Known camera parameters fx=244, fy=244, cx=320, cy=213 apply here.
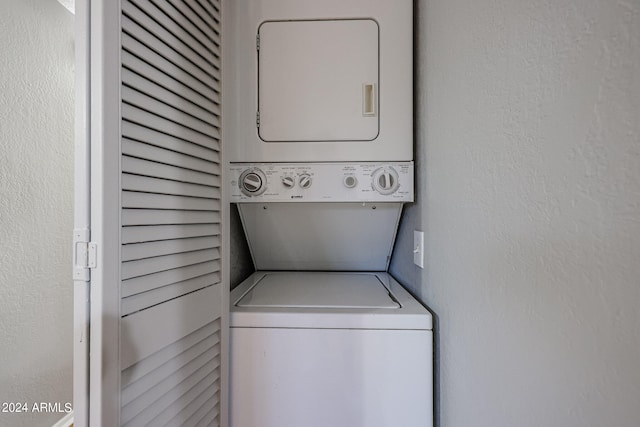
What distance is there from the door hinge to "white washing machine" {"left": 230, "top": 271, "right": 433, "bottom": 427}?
51 centimetres

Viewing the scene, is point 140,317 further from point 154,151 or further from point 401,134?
point 401,134

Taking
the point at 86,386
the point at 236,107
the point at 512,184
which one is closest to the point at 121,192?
the point at 86,386

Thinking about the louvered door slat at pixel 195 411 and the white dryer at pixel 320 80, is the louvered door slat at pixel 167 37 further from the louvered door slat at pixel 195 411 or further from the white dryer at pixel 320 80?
the louvered door slat at pixel 195 411

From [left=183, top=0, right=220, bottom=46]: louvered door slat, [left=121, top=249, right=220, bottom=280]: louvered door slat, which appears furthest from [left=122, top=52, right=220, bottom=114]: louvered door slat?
[left=121, top=249, right=220, bottom=280]: louvered door slat

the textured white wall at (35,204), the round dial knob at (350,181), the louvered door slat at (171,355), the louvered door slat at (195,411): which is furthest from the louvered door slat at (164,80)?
the textured white wall at (35,204)

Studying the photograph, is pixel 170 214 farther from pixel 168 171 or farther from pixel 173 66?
pixel 173 66

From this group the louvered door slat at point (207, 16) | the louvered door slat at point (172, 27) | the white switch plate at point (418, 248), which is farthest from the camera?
the white switch plate at point (418, 248)

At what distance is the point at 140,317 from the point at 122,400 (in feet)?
0.61

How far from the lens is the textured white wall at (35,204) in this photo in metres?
1.40

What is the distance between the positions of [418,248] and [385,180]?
1.14 ft

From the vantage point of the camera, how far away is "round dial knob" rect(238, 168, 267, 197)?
1154 mm

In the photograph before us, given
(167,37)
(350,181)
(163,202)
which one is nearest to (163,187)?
(163,202)

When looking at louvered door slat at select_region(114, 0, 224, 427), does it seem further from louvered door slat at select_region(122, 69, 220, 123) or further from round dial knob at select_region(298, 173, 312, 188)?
round dial knob at select_region(298, 173, 312, 188)

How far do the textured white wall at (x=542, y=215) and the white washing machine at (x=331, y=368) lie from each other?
12 centimetres
